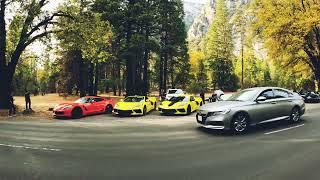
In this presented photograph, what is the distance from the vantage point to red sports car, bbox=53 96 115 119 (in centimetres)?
1945

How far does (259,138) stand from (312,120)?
16.8 ft

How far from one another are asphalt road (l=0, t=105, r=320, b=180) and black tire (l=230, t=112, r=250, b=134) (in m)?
0.33

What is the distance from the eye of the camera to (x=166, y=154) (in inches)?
337

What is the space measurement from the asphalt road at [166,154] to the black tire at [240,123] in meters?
0.33

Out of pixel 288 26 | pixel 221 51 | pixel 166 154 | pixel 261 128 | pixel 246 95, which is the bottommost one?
pixel 166 154

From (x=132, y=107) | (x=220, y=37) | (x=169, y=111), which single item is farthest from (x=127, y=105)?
(x=220, y=37)

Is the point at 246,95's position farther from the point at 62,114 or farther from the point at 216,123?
the point at 62,114

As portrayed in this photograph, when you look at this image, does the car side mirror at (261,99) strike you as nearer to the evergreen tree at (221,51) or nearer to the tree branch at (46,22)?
the tree branch at (46,22)

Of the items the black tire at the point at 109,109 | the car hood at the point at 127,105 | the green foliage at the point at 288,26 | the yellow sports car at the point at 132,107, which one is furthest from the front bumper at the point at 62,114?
the green foliage at the point at 288,26

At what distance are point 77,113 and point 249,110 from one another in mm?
11677

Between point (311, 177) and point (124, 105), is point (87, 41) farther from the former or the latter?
point (311, 177)

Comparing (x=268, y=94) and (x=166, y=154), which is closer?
(x=166, y=154)

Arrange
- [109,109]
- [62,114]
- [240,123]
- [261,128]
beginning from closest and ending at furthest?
1. [240,123]
2. [261,128]
3. [62,114]
4. [109,109]

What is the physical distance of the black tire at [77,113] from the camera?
64.0 ft
